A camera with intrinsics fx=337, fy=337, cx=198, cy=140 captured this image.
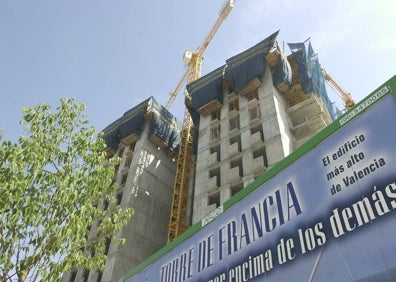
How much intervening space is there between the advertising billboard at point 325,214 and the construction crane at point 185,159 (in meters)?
29.2

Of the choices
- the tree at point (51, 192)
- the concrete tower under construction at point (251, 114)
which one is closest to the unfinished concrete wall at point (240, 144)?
the concrete tower under construction at point (251, 114)

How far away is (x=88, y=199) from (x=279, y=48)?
34143 mm

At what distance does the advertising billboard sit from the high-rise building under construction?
74.9 ft

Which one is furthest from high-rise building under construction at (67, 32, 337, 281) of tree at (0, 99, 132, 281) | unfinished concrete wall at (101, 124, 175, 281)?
tree at (0, 99, 132, 281)

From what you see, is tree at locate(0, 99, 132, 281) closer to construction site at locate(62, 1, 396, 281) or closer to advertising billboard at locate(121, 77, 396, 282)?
advertising billboard at locate(121, 77, 396, 282)


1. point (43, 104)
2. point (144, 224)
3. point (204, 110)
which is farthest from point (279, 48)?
point (43, 104)

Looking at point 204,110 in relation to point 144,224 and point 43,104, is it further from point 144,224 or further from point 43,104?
point 43,104

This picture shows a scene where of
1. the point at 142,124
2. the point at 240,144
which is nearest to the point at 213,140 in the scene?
the point at 240,144

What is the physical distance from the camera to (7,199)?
9.42m

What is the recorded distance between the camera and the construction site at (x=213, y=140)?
32594mm

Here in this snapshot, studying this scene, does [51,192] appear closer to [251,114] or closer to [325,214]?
[325,214]

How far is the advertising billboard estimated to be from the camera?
4.92m

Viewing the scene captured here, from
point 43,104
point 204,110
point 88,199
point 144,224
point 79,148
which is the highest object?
point 204,110

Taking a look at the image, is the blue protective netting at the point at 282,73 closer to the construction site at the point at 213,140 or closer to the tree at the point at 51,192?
the construction site at the point at 213,140
